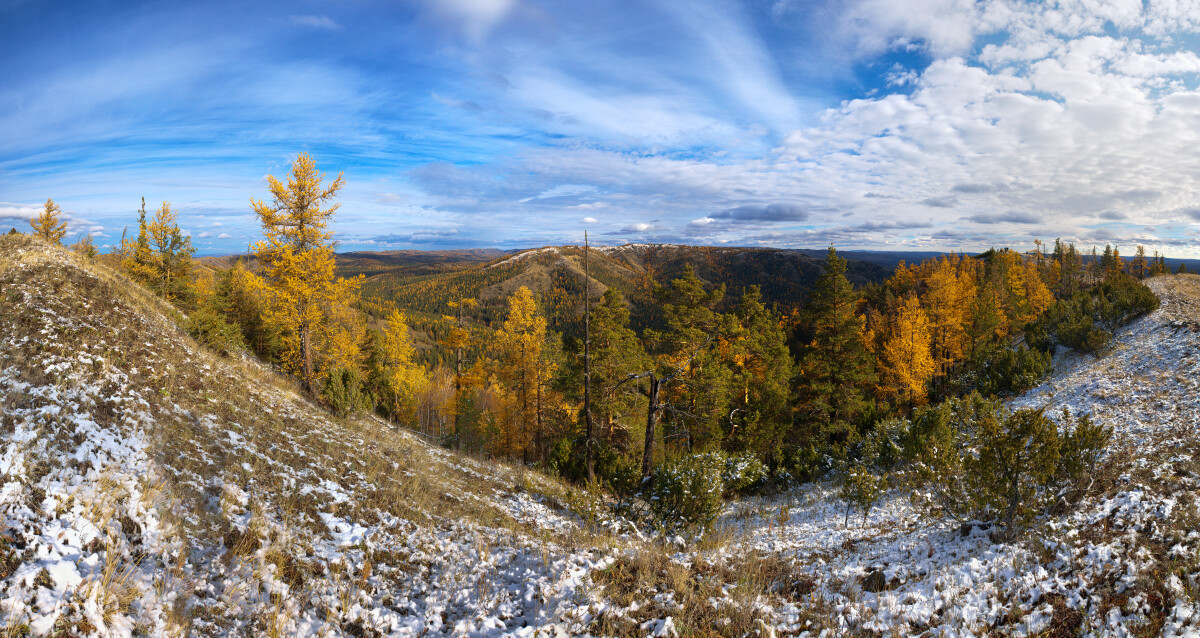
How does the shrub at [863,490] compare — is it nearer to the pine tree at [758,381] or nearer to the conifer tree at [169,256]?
the pine tree at [758,381]

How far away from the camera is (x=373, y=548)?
6.52 metres

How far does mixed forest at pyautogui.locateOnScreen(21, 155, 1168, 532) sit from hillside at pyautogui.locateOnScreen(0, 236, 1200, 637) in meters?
1.58

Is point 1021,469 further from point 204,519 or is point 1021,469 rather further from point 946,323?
point 946,323

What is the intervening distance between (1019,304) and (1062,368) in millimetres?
25514

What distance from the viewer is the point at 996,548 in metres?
6.75

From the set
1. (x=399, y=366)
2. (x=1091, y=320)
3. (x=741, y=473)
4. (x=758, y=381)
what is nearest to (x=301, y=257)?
(x=399, y=366)

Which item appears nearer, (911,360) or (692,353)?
(692,353)

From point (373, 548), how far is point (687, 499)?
21.0 ft

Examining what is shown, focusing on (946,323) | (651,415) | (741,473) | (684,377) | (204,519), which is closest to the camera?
(204,519)

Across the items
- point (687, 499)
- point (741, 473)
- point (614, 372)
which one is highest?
point (614, 372)

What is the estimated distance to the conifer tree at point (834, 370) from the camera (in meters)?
24.8

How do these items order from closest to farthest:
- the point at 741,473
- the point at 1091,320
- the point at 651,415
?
1. the point at 651,415
2. the point at 741,473
3. the point at 1091,320

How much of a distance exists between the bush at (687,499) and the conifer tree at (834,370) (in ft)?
52.9

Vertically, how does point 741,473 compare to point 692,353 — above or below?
below
